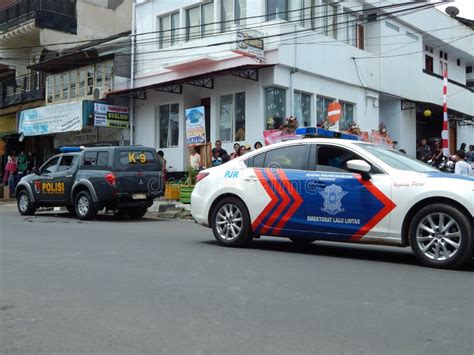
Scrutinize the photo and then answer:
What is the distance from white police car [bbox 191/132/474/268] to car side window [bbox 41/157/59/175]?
7.54 meters

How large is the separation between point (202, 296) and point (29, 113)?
76.5 feet

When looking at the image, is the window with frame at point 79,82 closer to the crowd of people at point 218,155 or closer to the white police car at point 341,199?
the crowd of people at point 218,155

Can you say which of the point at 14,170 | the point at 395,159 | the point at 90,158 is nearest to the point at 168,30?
the point at 14,170

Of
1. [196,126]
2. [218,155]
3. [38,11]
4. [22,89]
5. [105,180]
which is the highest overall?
[38,11]

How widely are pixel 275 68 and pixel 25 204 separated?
914cm

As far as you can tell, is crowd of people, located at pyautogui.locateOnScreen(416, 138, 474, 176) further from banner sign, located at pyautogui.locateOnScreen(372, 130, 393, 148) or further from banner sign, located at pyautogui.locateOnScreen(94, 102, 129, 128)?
banner sign, located at pyautogui.locateOnScreen(94, 102, 129, 128)

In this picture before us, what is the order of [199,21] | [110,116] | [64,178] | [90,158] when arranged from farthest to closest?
[110,116]
[199,21]
[64,178]
[90,158]

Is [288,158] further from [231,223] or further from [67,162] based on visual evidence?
[67,162]

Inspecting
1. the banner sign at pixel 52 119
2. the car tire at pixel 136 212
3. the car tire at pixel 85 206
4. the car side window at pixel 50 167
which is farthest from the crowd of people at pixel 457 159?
the banner sign at pixel 52 119

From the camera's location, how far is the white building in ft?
61.8

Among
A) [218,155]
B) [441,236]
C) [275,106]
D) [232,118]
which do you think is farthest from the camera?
[232,118]

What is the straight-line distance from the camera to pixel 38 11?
26203 mm

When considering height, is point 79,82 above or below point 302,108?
above

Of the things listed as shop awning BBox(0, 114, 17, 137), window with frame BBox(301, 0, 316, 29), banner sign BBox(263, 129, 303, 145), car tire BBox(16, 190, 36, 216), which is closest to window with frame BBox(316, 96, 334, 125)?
window with frame BBox(301, 0, 316, 29)
